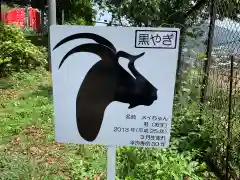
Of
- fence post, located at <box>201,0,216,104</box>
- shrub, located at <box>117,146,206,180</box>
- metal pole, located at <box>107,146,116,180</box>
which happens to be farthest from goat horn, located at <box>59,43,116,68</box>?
fence post, located at <box>201,0,216,104</box>

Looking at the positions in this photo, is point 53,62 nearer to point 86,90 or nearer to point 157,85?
point 86,90

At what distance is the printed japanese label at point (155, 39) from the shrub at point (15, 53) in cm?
664

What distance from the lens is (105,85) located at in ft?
5.82

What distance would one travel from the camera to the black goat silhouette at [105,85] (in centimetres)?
174

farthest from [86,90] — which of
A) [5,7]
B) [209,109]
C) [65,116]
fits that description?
[5,7]

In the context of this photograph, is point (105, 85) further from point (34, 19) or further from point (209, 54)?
point (34, 19)

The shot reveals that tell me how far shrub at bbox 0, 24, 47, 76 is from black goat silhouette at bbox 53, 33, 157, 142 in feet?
21.3

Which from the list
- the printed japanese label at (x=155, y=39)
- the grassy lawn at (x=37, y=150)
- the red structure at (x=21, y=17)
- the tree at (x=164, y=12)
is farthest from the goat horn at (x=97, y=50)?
the red structure at (x=21, y=17)

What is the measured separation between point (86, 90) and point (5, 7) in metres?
20.8

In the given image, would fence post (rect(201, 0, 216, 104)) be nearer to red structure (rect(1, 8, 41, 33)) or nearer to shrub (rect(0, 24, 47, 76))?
shrub (rect(0, 24, 47, 76))

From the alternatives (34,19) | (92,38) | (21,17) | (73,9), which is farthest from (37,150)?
(34,19)

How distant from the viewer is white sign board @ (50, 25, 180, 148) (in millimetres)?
1715

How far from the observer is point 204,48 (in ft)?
13.4

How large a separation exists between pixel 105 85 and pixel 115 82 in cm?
6
